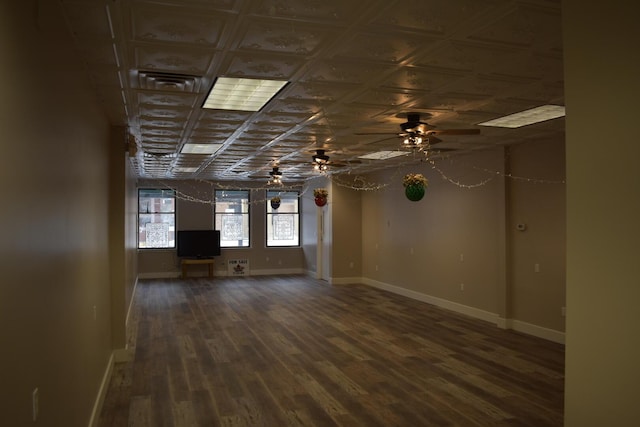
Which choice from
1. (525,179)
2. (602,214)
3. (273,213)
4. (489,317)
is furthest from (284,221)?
(602,214)

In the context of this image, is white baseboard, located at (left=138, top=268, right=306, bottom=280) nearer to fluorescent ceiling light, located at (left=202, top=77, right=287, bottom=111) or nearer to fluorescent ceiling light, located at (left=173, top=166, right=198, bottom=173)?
fluorescent ceiling light, located at (left=173, top=166, right=198, bottom=173)

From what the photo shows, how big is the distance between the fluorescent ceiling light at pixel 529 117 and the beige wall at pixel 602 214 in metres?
3.95

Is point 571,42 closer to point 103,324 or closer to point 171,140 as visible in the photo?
point 103,324

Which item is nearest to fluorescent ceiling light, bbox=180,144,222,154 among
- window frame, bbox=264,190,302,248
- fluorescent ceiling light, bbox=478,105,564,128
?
fluorescent ceiling light, bbox=478,105,564,128

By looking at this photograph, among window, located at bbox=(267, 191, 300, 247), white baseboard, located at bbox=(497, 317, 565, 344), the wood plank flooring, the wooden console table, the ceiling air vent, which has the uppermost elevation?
the ceiling air vent

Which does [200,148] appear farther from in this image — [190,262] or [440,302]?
[190,262]

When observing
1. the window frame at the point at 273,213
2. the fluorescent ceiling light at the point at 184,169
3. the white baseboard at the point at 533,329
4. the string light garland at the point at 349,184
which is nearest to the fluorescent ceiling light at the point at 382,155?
the string light garland at the point at 349,184

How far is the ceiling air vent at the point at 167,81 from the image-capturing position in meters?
4.12

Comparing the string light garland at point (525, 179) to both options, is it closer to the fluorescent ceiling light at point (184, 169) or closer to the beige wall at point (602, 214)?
the beige wall at point (602, 214)

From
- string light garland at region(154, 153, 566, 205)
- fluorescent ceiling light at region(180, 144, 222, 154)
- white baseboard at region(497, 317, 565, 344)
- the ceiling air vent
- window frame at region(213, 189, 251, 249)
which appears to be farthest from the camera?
window frame at region(213, 189, 251, 249)

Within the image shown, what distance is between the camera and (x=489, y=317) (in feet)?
27.6

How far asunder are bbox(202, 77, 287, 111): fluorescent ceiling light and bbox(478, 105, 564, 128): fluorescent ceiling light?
2.86 m

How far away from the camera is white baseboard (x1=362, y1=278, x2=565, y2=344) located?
720cm

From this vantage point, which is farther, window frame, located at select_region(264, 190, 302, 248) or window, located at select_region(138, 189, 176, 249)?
window frame, located at select_region(264, 190, 302, 248)
